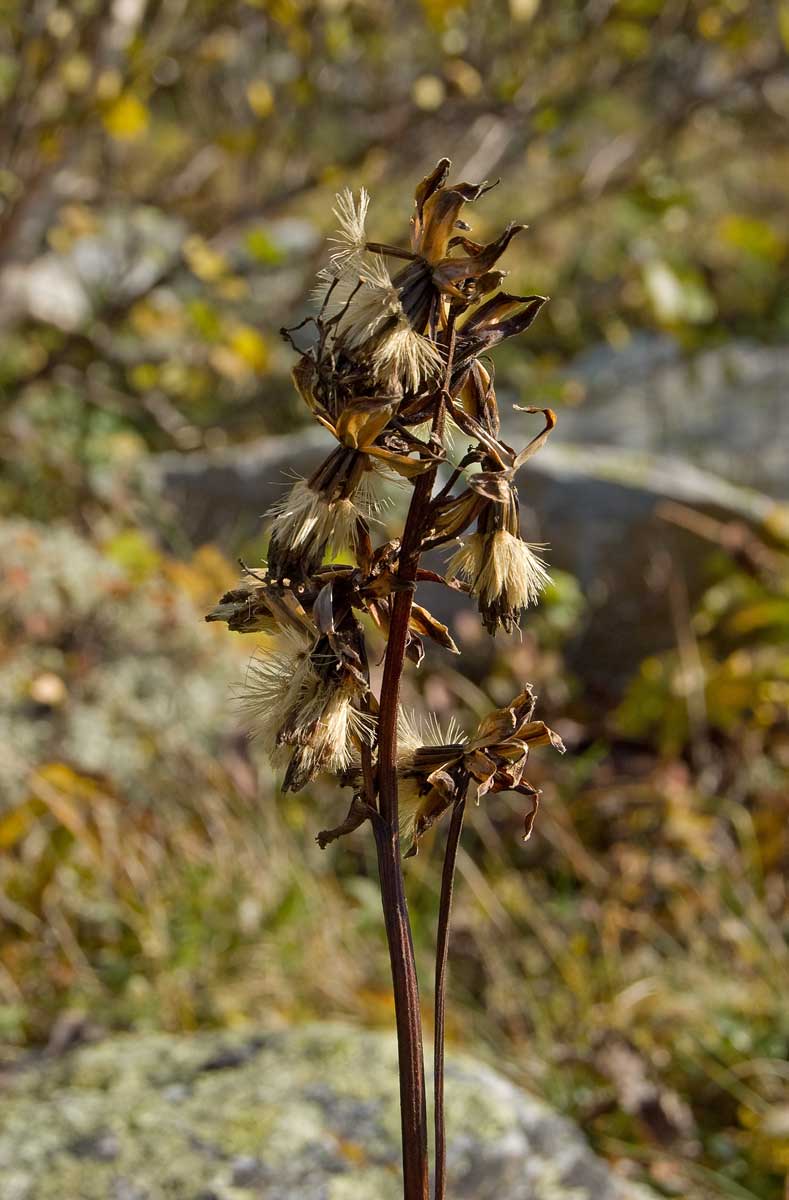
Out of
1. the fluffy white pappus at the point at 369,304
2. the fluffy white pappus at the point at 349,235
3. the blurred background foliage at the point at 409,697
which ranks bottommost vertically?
the fluffy white pappus at the point at 369,304

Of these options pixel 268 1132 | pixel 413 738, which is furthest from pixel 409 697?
pixel 413 738

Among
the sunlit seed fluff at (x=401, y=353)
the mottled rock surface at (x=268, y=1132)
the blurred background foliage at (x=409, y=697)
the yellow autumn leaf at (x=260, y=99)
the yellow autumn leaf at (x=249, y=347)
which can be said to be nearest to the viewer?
the sunlit seed fluff at (x=401, y=353)

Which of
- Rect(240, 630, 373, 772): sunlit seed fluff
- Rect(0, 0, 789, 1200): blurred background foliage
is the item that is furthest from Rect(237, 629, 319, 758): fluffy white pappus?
Rect(0, 0, 789, 1200): blurred background foliage

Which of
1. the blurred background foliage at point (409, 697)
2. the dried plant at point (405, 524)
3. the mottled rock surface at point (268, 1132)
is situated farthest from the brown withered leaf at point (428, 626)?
the blurred background foliage at point (409, 697)

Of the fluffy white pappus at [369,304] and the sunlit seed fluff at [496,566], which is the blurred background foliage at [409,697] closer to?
the sunlit seed fluff at [496,566]

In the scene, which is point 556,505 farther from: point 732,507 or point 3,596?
point 3,596

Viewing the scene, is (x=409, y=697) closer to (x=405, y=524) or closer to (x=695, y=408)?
(x=405, y=524)

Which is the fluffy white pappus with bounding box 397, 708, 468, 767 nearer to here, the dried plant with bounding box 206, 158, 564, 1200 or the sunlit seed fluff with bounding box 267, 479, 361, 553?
the dried plant with bounding box 206, 158, 564, 1200

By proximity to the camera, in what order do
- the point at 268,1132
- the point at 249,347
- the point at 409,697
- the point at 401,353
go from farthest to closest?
the point at 249,347
the point at 409,697
the point at 268,1132
the point at 401,353

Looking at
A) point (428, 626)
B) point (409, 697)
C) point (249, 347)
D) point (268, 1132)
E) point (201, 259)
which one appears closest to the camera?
point (428, 626)
